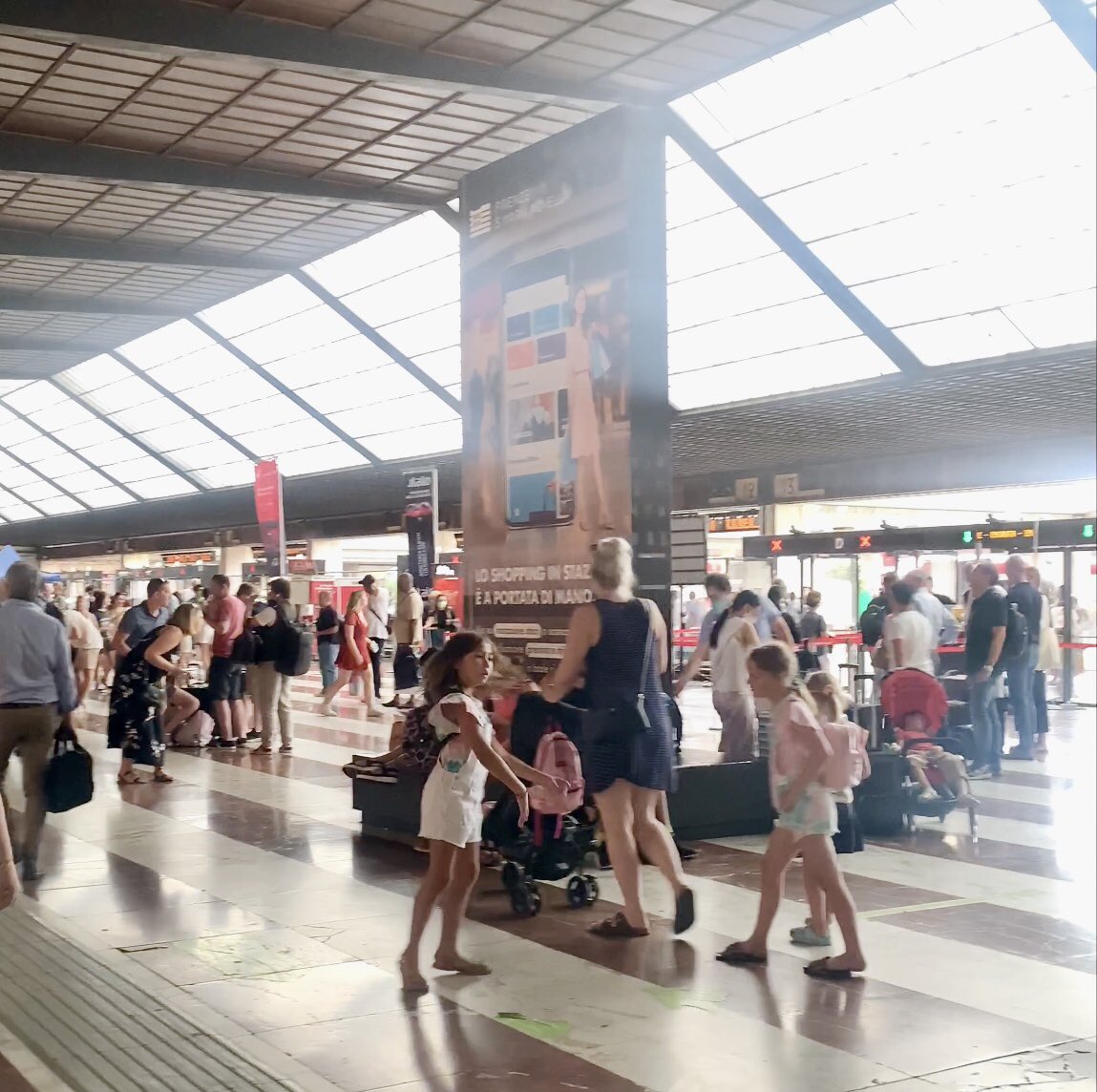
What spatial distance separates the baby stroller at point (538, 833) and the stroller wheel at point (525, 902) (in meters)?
0.02

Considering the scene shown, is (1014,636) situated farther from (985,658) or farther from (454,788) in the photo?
(454,788)

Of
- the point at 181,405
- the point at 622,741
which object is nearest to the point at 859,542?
the point at 622,741

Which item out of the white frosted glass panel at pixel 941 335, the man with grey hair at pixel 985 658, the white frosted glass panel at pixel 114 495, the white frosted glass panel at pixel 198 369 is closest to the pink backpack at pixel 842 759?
the man with grey hair at pixel 985 658

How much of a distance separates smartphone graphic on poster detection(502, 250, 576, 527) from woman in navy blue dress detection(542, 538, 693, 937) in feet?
8.72

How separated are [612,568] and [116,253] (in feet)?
51.0

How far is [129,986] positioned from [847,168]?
1357cm

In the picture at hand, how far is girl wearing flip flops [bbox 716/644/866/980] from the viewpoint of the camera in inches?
223

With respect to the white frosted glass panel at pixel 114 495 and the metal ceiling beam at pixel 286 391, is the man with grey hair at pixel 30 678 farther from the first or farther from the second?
the white frosted glass panel at pixel 114 495

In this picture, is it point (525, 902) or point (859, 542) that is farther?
point (859, 542)

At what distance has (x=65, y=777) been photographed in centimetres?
807

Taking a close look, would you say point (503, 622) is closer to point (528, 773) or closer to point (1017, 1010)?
point (528, 773)

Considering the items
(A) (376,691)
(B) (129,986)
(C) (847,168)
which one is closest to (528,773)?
(B) (129,986)

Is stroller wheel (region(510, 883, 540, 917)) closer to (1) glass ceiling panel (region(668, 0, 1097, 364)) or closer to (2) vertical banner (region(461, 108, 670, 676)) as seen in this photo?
(2) vertical banner (region(461, 108, 670, 676))

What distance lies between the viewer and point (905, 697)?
9.96 m
